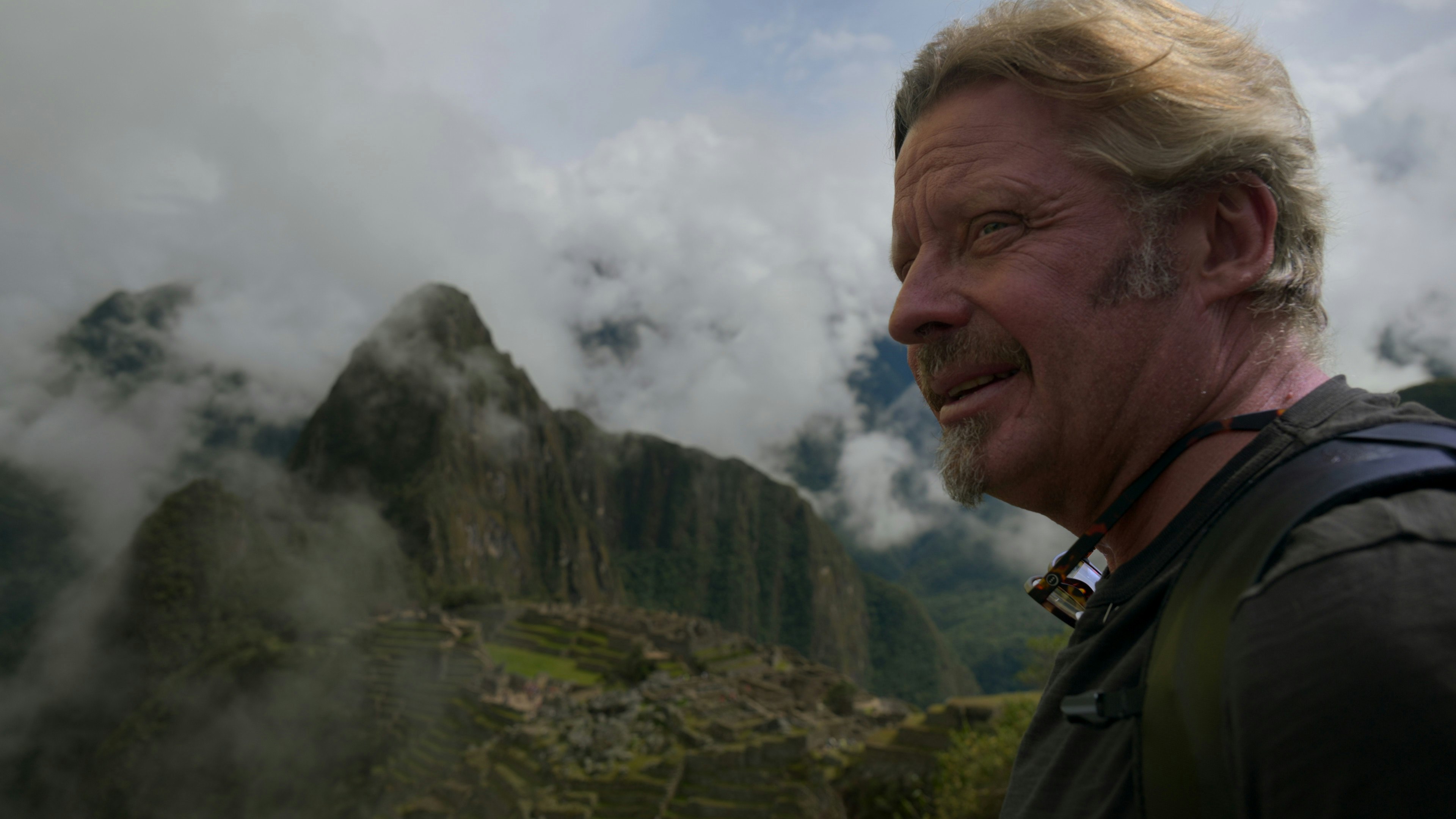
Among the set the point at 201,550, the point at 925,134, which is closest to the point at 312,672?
the point at 201,550

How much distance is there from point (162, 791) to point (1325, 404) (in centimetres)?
6433

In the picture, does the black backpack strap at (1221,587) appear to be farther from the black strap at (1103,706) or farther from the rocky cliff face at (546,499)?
the rocky cliff face at (546,499)

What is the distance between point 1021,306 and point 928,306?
0.53 feet

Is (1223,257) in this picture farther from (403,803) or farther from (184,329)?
(184,329)

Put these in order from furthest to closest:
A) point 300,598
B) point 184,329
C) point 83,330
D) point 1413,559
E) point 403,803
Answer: point 184,329
point 83,330
point 300,598
point 403,803
point 1413,559

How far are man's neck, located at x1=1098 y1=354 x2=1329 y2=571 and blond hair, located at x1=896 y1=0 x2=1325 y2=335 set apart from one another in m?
0.10

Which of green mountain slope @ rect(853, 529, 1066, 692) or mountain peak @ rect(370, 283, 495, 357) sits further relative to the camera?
mountain peak @ rect(370, 283, 495, 357)

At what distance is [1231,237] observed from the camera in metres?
1.12

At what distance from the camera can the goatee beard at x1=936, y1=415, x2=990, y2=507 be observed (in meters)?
1.21

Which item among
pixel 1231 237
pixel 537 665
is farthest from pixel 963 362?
pixel 537 665

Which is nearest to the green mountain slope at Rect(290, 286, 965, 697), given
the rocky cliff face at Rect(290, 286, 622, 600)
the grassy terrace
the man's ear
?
the rocky cliff face at Rect(290, 286, 622, 600)

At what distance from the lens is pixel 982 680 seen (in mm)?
106188

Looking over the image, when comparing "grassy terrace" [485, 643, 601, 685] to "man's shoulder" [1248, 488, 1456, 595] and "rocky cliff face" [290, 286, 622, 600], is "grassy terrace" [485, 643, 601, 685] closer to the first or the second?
"man's shoulder" [1248, 488, 1456, 595]

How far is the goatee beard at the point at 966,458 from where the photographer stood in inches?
47.8
